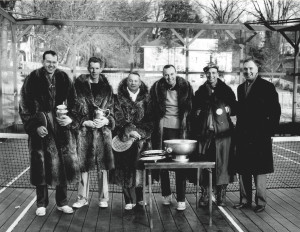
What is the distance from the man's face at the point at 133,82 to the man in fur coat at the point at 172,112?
271 millimetres

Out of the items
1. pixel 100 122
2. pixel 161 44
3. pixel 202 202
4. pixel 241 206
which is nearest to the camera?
pixel 100 122

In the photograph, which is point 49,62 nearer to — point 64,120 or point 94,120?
point 64,120

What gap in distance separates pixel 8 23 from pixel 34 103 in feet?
25.7

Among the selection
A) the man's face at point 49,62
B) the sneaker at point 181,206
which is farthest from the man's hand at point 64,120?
the sneaker at point 181,206

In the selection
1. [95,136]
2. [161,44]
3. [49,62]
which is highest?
[161,44]

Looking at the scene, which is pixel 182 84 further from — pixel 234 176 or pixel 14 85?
pixel 14 85

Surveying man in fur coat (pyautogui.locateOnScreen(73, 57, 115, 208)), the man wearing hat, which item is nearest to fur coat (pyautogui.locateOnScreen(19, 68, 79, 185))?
man in fur coat (pyautogui.locateOnScreen(73, 57, 115, 208))

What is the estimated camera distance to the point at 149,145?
5.30 meters

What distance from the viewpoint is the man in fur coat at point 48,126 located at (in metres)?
4.84

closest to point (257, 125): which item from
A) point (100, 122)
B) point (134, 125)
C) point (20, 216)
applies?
point (134, 125)

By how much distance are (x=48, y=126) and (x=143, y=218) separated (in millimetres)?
1595

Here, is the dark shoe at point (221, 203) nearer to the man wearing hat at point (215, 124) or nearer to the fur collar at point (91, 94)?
the man wearing hat at point (215, 124)

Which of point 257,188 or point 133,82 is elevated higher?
point 133,82

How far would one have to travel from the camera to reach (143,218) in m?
5.03
